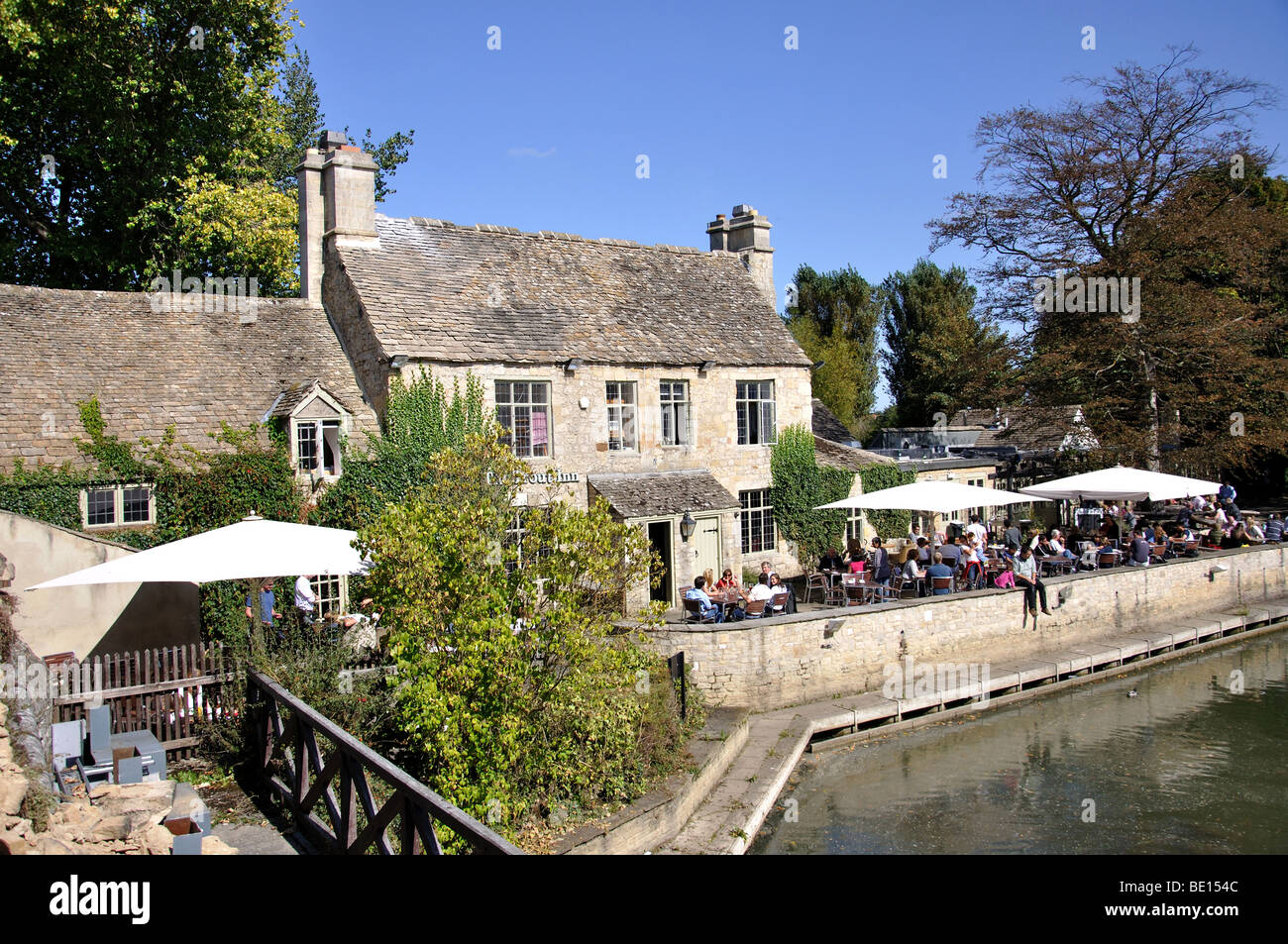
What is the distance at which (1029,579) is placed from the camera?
19641mm

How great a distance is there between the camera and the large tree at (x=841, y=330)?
161ft

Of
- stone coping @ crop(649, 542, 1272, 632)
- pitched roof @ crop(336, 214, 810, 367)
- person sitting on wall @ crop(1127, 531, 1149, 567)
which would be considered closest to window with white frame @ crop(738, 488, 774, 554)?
pitched roof @ crop(336, 214, 810, 367)

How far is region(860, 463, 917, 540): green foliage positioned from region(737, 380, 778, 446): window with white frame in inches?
137

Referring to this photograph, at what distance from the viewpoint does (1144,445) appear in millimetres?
28203

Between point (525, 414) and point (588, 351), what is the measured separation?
211 cm

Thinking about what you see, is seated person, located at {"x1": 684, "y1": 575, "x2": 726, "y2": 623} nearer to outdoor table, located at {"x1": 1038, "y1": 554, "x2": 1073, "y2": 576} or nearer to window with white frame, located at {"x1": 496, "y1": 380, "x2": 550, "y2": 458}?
window with white frame, located at {"x1": 496, "y1": 380, "x2": 550, "y2": 458}

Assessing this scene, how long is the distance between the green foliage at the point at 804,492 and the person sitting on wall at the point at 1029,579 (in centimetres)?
608

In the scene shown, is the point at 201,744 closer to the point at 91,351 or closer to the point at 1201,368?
the point at 91,351

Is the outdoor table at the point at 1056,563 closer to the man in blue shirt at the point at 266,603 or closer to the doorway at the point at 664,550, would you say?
the doorway at the point at 664,550

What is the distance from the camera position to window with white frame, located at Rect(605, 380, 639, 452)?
21609 mm

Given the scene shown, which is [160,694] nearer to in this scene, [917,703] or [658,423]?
[917,703]

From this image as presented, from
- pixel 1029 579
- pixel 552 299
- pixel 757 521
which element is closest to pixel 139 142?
pixel 552 299

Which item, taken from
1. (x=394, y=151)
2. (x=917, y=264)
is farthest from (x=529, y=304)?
(x=917, y=264)
